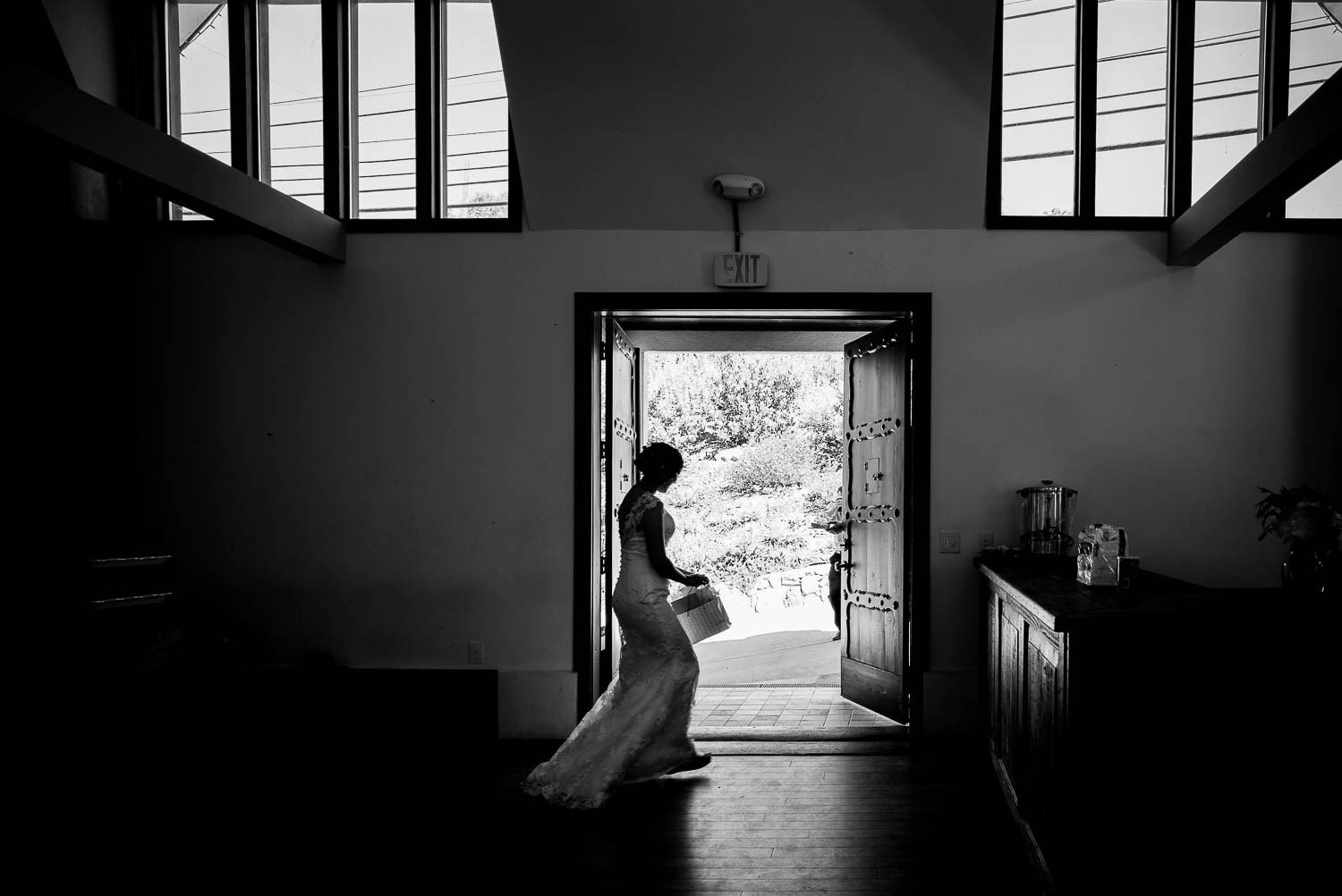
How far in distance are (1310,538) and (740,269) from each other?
272cm

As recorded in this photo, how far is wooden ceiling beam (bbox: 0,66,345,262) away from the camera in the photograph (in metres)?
2.66

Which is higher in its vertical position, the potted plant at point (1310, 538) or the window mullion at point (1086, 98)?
the window mullion at point (1086, 98)

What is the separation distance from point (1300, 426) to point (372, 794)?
4946mm

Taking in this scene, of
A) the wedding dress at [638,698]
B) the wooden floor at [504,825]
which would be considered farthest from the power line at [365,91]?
the wooden floor at [504,825]

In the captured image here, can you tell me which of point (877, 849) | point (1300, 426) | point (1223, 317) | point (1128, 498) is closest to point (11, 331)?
point (877, 849)

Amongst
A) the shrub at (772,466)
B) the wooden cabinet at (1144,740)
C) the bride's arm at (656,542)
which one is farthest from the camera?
the shrub at (772,466)

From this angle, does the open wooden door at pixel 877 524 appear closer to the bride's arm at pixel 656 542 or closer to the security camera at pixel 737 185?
the security camera at pixel 737 185

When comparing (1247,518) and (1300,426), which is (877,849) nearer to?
(1247,518)

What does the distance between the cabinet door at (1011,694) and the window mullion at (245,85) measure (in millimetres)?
4600

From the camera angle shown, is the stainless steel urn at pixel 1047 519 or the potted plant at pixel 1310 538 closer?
the potted plant at pixel 1310 538

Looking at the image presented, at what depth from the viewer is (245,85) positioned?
4.64 m

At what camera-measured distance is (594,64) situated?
12.6 ft

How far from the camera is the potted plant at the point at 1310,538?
265 centimetres

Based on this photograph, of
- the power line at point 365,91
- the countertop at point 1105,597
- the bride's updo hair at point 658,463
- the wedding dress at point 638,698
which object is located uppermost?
the power line at point 365,91
